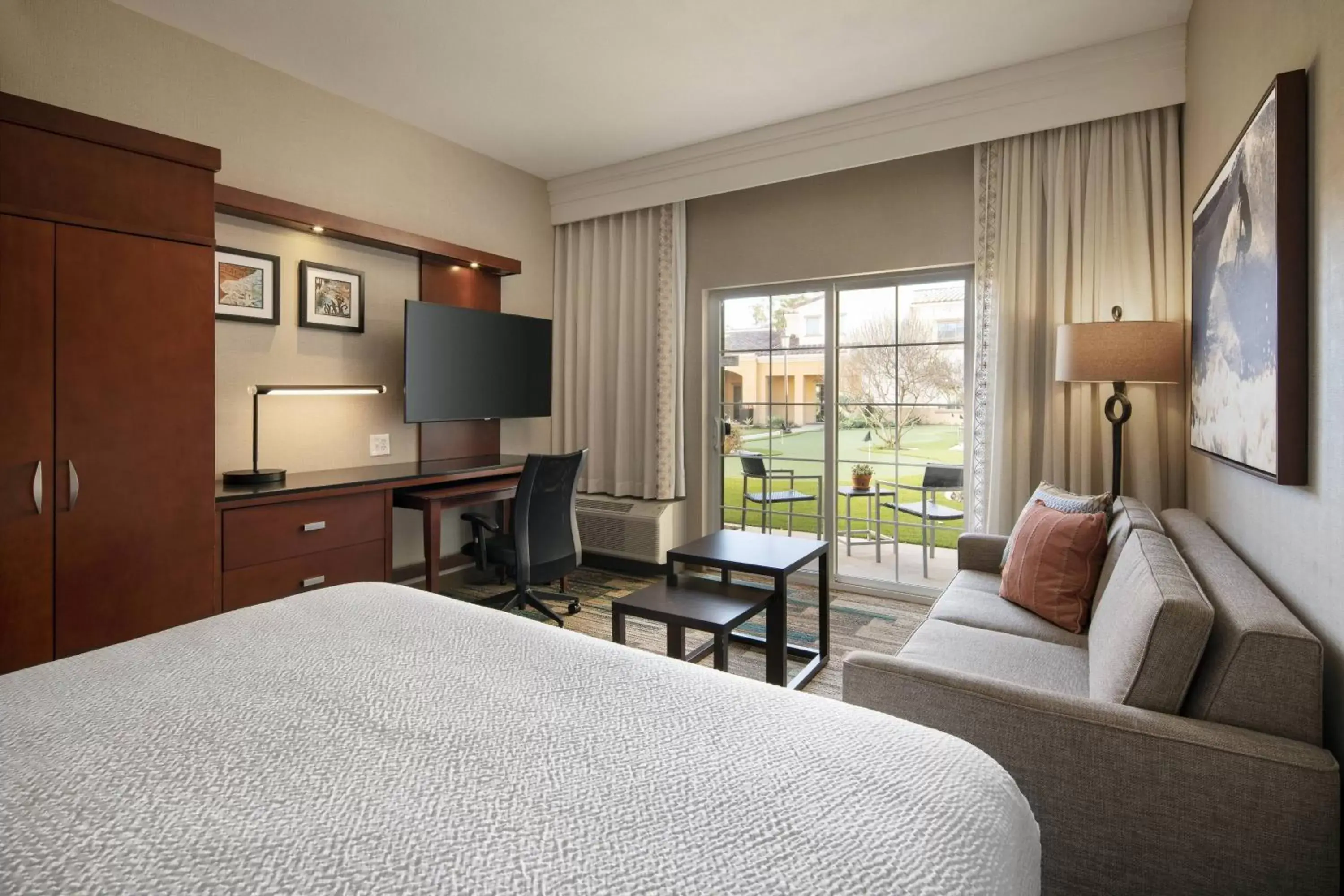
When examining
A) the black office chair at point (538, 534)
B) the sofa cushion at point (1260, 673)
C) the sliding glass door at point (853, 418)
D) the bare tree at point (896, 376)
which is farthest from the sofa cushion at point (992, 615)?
the black office chair at point (538, 534)

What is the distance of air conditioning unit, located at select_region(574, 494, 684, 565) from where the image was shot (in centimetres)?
462

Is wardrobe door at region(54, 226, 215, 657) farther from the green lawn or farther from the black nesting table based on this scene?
the green lawn

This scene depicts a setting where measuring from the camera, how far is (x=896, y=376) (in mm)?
4098

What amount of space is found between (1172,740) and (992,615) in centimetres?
108

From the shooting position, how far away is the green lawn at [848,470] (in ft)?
13.1

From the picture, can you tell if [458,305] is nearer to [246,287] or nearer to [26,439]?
[246,287]

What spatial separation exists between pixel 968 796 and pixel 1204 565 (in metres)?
1.35

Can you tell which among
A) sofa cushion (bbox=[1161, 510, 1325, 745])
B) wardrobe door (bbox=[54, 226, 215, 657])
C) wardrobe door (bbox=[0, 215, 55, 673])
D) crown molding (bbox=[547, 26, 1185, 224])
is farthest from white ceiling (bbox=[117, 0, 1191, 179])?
sofa cushion (bbox=[1161, 510, 1325, 745])

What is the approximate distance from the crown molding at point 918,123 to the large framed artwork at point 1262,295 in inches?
46.1

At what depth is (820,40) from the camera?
10.4 feet

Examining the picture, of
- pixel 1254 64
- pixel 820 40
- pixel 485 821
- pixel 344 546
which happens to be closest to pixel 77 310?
pixel 344 546

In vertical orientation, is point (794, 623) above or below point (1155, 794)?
below

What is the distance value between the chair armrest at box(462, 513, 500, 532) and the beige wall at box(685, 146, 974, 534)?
5.18 ft

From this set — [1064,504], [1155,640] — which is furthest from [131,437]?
[1064,504]
